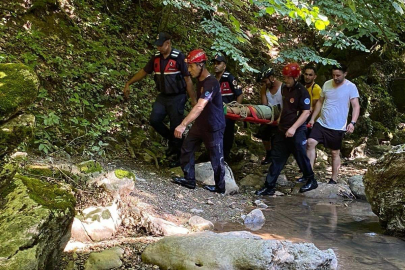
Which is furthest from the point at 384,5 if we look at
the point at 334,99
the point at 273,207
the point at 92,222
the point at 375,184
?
the point at 92,222

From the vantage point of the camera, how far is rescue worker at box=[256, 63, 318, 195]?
6.27 m

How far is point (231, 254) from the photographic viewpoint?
330cm

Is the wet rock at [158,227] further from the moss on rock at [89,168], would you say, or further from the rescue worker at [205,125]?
the rescue worker at [205,125]

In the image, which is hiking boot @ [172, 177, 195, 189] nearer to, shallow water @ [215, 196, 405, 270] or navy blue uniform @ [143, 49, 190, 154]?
navy blue uniform @ [143, 49, 190, 154]

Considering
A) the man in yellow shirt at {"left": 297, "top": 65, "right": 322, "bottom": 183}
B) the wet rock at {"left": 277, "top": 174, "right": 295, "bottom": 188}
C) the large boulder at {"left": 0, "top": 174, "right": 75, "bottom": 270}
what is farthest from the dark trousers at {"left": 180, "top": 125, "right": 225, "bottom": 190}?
the large boulder at {"left": 0, "top": 174, "right": 75, "bottom": 270}

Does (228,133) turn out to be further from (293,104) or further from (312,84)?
(312,84)

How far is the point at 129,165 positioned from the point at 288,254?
134 inches

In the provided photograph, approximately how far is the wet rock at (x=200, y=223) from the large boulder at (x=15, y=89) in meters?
2.22

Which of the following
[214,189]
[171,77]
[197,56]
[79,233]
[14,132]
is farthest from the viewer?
[171,77]

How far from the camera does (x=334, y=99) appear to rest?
6.80m

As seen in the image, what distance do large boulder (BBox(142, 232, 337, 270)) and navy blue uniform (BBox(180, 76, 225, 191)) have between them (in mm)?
2327

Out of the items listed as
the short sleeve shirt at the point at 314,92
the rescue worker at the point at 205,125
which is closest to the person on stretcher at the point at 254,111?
the short sleeve shirt at the point at 314,92

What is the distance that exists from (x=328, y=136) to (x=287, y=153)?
2.63ft

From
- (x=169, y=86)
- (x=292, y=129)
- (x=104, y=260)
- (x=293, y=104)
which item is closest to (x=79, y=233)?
(x=104, y=260)
